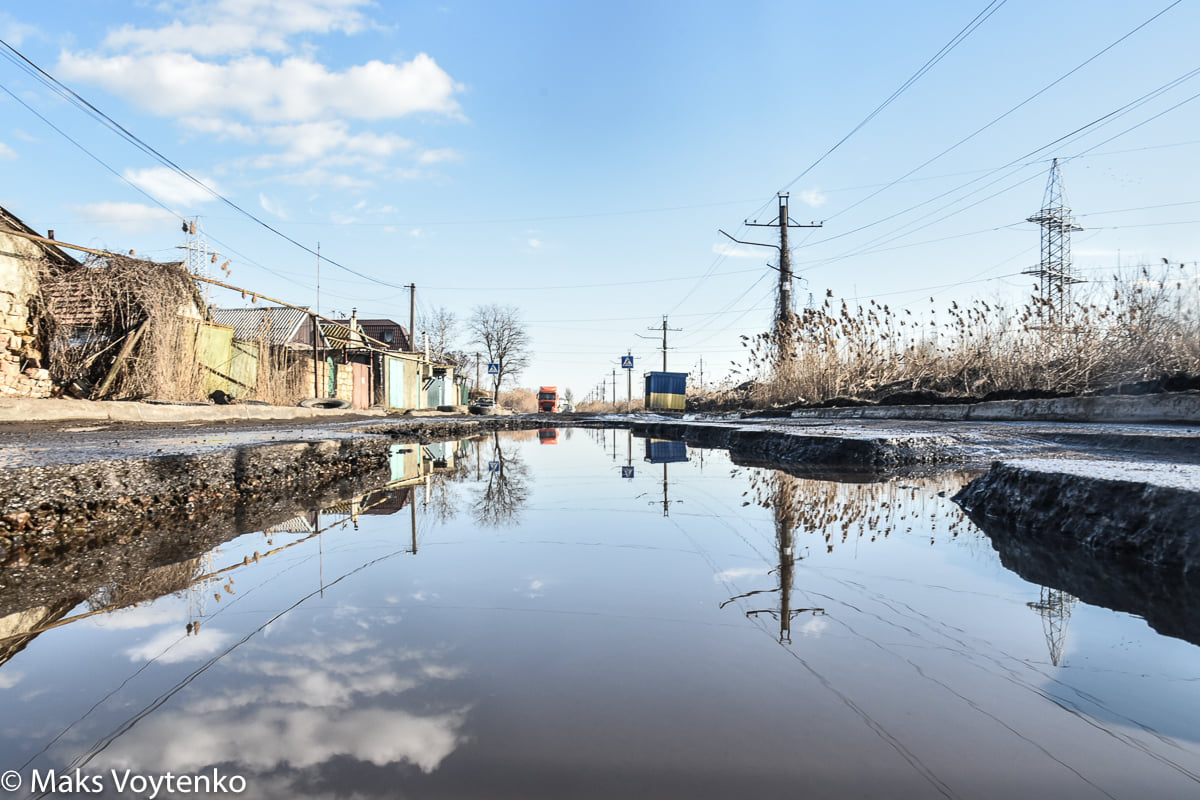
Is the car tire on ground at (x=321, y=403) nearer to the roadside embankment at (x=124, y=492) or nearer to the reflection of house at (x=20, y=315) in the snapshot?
the reflection of house at (x=20, y=315)

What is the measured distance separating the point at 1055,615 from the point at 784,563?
904 mm

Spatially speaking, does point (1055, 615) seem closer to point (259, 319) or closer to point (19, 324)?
point (19, 324)

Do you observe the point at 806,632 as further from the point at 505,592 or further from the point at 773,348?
the point at 773,348

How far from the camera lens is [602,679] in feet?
4.91

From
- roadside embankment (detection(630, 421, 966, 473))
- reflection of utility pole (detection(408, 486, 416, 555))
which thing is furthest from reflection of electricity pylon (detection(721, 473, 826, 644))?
reflection of utility pole (detection(408, 486, 416, 555))

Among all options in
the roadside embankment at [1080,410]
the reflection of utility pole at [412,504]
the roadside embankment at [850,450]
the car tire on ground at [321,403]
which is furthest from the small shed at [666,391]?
the reflection of utility pole at [412,504]

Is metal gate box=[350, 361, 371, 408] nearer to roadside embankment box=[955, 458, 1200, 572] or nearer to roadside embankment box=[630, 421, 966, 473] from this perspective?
roadside embankment box=[630, 421, 966, 473]

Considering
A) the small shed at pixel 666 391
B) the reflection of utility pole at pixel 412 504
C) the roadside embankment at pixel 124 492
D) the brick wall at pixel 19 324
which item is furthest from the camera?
the small shed at pixel 666 391

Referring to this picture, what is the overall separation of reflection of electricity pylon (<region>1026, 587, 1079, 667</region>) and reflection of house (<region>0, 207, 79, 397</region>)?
12625 millimetres

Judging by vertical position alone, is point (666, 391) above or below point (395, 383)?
below

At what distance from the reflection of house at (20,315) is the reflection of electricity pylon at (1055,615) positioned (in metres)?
12.6

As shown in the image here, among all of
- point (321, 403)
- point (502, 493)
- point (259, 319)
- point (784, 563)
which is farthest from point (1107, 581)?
point (259, 319)

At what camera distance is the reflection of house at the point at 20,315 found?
973 centimetres

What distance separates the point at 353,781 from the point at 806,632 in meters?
1.23
